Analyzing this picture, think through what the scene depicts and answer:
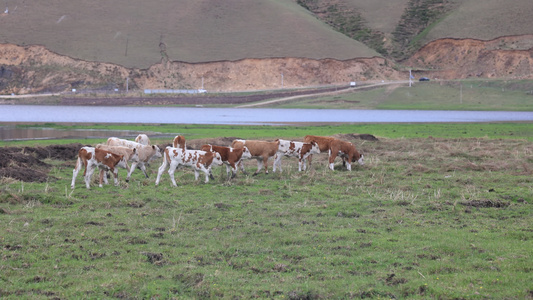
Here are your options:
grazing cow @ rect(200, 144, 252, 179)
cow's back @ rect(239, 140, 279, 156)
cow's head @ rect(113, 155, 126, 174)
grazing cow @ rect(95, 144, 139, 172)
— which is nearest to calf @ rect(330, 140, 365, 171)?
cow's back @ rect(239, 140, 279, 156)

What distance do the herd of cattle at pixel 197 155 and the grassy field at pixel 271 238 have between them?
657 mm

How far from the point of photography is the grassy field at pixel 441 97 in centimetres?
9756

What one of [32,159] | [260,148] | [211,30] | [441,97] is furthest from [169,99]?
[260,148]

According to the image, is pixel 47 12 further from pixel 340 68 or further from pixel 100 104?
pixel 340 68

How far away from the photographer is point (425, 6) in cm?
18438

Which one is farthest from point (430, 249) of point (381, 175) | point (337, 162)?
point (337, 162)

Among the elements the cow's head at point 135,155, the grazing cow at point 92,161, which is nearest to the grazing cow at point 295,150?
the cow's head at point 135,155

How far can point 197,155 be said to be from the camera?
1988 cm

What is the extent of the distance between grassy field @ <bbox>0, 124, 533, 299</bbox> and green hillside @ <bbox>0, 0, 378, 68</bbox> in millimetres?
116397

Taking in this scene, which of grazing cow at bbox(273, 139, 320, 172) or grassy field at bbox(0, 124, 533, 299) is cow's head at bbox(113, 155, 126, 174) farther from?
grazing cow at bbox(273, 139, 320, 172)

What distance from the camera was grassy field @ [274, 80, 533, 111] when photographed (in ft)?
320

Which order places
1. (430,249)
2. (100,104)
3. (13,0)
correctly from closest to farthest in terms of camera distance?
(430,249)
(100,104)
(13,0)

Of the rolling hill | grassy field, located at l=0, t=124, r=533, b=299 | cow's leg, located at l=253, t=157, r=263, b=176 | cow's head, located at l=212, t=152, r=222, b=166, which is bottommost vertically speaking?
grassy field, located at l=0, t=124, r=533, b=299

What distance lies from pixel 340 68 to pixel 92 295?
5340 inches
